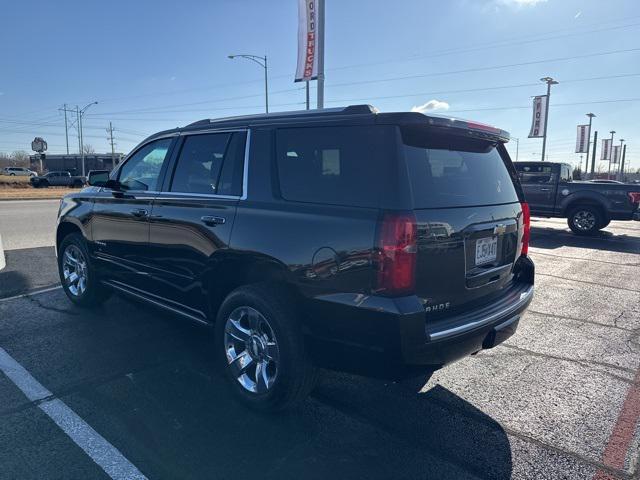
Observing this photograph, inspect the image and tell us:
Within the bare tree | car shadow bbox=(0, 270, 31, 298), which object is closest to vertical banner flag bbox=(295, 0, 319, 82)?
car shadow bbox=(0, 270, 31, 298)

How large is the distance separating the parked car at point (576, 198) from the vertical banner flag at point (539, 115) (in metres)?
21.5

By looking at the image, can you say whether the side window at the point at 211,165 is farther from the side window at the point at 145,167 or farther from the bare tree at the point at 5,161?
the bare tree at the point at 5,161

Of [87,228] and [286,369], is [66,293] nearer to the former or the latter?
[87,228]

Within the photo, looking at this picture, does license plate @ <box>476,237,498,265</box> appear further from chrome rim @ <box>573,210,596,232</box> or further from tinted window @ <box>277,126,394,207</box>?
chrome rim @ <box>573,210,596,232</box>

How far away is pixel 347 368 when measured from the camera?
110 inches

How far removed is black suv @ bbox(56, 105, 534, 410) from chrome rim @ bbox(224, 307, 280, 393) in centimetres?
1

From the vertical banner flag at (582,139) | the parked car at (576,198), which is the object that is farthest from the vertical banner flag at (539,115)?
the parked car at (576,198)

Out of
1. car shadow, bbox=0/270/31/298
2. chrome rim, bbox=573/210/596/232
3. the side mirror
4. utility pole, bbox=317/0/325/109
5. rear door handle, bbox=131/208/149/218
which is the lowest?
car shadow, bbox=0/270/31/298

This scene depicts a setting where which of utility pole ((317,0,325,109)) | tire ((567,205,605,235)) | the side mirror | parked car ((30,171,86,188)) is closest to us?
the side mirror

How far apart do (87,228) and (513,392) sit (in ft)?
14.2

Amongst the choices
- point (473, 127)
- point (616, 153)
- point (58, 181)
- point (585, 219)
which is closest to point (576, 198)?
point (585, 219)

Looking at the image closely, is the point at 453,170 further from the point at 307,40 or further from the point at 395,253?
the point at 307,40

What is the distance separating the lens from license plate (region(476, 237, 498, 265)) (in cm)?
301

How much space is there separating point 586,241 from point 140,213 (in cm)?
1105
